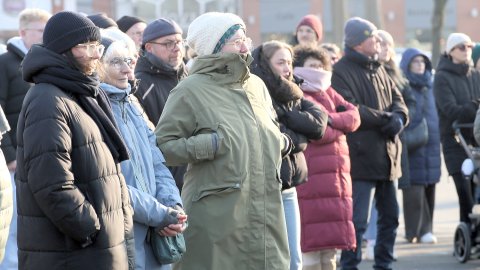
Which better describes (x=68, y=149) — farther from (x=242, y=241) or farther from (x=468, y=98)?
(x=468, y=98)

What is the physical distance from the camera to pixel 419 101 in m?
11.9

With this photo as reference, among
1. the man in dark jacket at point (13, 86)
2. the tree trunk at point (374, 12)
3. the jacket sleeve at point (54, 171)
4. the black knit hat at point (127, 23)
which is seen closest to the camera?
the jacket sleeve at point (54, 171)

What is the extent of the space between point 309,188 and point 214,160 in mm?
2425

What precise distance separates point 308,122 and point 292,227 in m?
0.74

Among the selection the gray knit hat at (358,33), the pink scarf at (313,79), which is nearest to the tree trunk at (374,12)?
the gray knit hat at (358,33)

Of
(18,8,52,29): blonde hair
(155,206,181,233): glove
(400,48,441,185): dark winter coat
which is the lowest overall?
(400,48,441,185): dark winter coat

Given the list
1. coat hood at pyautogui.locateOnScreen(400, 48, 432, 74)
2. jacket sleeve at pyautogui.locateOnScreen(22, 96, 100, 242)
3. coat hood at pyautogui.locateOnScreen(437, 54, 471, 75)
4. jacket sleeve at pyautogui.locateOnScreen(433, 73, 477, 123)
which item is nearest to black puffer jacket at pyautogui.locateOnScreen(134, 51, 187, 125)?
jacket sleeve at pyautogui.locateOnScreen(22, 96, 100, 242)

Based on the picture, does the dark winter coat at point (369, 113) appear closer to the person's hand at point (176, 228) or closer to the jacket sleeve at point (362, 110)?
the jacket sleeve at point (362, 110)

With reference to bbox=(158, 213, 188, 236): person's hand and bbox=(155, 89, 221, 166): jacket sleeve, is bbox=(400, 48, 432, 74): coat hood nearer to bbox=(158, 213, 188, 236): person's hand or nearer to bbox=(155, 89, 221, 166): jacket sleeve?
bbox=(155, 89, 221, 166): jacket sleeve

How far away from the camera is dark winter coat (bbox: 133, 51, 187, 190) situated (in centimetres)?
761

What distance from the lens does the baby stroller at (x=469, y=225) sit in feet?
33.6

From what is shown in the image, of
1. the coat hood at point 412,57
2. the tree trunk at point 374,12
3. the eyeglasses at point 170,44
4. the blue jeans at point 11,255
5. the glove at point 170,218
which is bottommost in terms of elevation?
the tree trunk at point 374,12

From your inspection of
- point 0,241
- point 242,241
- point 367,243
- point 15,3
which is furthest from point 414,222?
point 15,3

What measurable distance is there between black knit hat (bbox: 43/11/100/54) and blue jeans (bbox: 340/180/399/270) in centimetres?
462
